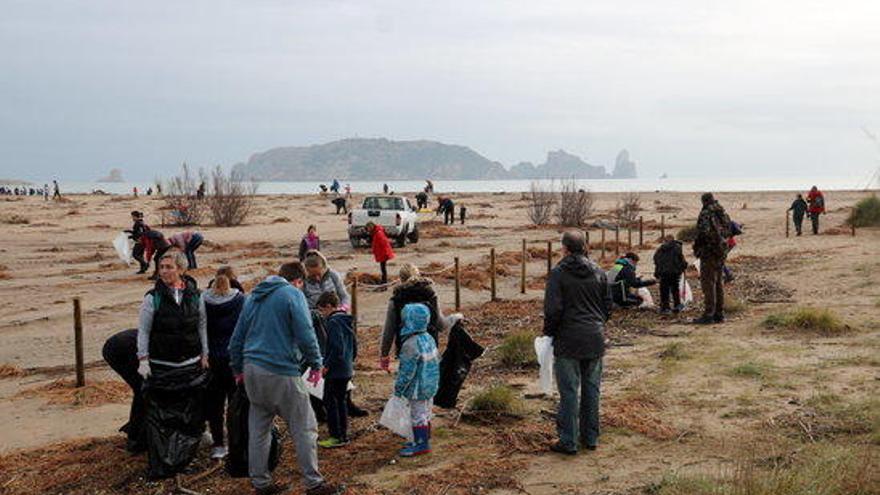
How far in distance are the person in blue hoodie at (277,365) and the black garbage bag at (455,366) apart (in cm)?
170

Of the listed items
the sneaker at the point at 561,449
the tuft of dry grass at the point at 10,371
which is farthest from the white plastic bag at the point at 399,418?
the tuft of dry grass at the point at 10,371

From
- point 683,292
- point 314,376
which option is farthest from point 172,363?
point 683,292

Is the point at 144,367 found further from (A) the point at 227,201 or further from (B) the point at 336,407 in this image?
(A) the point at 227,201

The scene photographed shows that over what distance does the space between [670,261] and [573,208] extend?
25.5m

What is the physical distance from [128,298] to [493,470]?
12.7m

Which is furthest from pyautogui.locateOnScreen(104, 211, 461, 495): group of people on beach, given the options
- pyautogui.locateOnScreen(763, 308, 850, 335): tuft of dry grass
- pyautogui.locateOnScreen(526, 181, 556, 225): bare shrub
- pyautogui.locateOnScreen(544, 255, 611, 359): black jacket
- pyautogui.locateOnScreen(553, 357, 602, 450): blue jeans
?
pyautogui.locateOnScreen(526, 181, 556, 225): bare shrub

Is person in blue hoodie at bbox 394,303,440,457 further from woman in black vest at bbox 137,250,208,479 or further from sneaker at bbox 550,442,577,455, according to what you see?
woman in black vest at bbox 137,250,208,479

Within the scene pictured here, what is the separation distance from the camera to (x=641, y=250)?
86.1ft

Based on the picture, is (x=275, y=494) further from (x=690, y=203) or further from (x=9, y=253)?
(x=690, y=203)

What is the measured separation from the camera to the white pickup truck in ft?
90.2

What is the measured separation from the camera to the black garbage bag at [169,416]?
6.13 metres

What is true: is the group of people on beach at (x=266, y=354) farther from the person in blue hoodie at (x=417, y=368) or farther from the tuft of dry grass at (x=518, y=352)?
the tuft of dry grass at (x=518, y=352)

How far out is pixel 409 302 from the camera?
22.2 feet

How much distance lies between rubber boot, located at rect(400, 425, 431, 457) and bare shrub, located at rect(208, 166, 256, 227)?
113 ft
